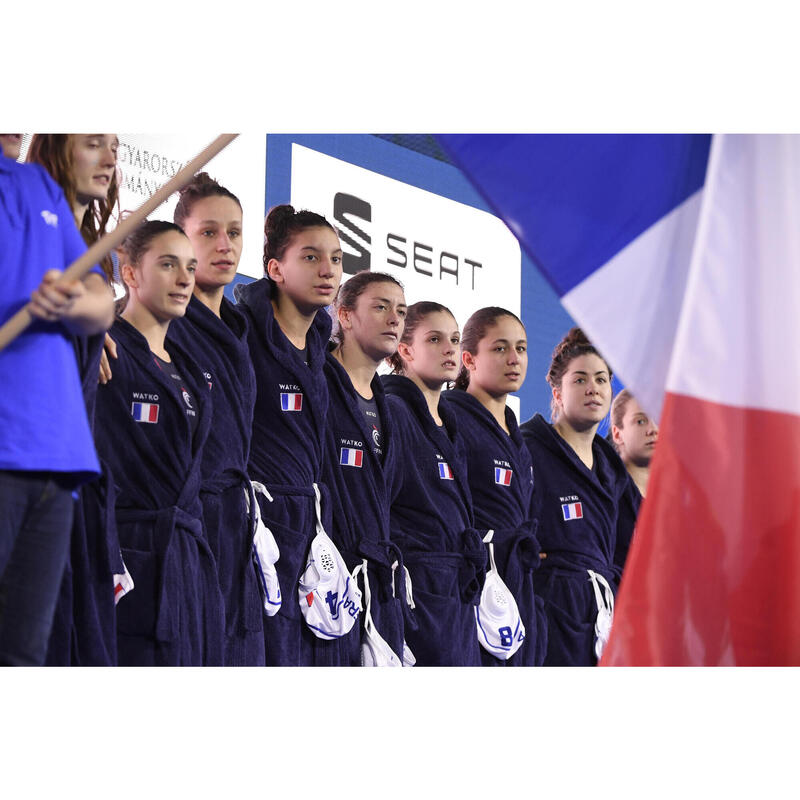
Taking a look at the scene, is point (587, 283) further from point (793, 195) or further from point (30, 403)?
point (30, 403)

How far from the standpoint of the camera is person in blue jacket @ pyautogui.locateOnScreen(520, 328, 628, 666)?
16.8ft

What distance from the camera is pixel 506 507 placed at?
4.95 m

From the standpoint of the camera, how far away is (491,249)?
546cm

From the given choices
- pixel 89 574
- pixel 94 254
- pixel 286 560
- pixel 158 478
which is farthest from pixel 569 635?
pixel 94 254

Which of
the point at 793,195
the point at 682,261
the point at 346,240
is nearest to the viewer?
the point at 793,195

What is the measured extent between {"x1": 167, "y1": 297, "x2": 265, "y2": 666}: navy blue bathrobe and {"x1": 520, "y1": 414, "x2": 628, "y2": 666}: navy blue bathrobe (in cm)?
158

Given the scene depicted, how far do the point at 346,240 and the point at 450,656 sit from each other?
1.42m

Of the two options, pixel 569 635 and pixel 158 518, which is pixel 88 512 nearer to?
pixel 158 518

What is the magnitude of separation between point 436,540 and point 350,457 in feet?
1.53

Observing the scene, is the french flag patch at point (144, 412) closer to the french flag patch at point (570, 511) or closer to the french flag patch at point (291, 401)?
the french flag patch at point (291, 401)

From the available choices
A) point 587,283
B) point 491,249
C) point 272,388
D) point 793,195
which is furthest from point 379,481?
point 793,195

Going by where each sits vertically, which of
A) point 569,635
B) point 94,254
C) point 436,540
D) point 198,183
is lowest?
point 569,635

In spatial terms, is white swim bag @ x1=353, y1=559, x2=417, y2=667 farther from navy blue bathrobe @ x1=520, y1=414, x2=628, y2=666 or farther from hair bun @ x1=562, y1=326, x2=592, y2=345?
hair bun @ x1=562, y1=326, x2=592, y2=345

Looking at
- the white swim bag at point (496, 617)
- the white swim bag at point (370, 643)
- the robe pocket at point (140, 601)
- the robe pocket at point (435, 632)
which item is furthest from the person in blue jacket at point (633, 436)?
the robe pocket at point (140, 601)
